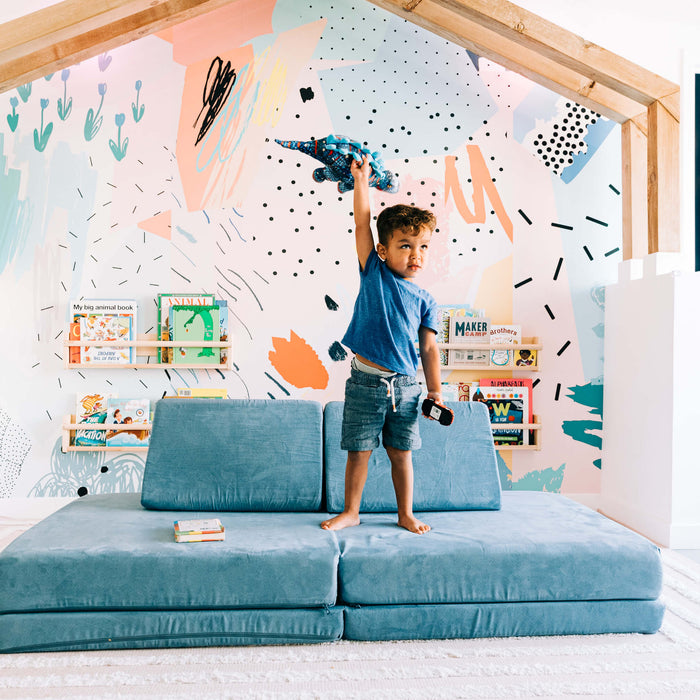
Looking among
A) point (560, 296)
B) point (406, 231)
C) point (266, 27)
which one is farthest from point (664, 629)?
point (266, 27)

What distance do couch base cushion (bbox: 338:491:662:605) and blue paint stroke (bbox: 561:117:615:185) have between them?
2.50 m

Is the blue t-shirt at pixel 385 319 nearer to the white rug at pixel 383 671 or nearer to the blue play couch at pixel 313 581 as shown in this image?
the blue play couch at pixel 313 581

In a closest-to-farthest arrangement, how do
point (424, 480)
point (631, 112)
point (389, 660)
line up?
point (389, 660), point (424, 480), point (631, 112)

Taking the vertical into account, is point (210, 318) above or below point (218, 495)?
above

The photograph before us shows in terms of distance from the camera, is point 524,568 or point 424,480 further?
point 424,480

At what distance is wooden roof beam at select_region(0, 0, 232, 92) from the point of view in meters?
2.87

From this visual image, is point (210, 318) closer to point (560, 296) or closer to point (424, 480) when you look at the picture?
point (424, 480)

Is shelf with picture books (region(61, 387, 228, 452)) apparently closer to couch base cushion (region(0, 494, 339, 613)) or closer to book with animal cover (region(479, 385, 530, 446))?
couch base cushion (region(0, 494, 339, 613))

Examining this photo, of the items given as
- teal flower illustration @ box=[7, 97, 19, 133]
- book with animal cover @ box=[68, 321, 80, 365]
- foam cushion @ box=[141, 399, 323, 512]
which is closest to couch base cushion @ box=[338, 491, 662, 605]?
foam cushion @ box=[141, 399, 323, 512]

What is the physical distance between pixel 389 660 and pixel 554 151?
123 inches

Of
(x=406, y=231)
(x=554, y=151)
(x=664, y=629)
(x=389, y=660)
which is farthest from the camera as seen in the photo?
(x=554, y=151)

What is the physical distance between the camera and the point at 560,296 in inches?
153

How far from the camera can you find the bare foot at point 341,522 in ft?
6.98

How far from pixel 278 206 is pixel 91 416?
1603mm
